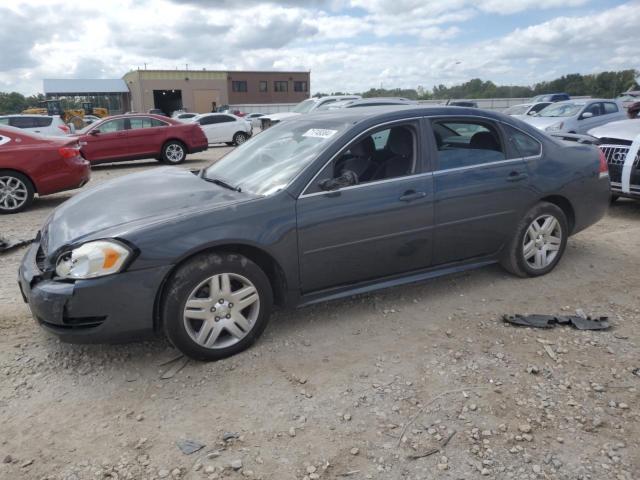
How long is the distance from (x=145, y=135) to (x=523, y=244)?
12105 millimetres

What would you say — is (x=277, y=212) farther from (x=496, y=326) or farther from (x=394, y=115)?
(x=496, y=326)

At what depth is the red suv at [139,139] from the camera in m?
13.8

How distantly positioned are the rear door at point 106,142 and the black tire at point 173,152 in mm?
992

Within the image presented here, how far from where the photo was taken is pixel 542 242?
469 centimetres

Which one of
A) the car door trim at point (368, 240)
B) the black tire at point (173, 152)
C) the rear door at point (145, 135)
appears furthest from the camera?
the black tire at point (173, 152)

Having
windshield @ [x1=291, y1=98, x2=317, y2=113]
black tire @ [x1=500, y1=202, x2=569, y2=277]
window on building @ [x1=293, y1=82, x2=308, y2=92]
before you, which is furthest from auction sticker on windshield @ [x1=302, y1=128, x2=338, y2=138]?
window on building @ [x1=293, y1=82, x2=308, y2=92]

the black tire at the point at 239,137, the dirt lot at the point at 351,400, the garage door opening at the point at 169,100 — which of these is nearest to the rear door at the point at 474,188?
the dirt lot at the point at 351,400

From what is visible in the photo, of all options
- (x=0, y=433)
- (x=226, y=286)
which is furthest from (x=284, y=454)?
(x=0, y=433)

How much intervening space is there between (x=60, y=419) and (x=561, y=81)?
67752mm

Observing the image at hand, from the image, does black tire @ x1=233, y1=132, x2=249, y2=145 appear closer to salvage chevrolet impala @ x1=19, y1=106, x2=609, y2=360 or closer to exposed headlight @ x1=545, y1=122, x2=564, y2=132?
exposed headlight @ x1=545, y1=122, x2=564, y2=132

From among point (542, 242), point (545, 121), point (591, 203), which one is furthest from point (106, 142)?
point (591, 203)

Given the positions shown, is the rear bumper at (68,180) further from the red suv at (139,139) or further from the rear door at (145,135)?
the rear door at (145,135)

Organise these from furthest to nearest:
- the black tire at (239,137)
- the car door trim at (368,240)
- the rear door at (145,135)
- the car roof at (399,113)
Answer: the black tire at (239,137)
the rear door at (145,135)
the car roof at (399,113)
the car door trim at (368,240)

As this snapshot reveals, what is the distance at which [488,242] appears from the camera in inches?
173
